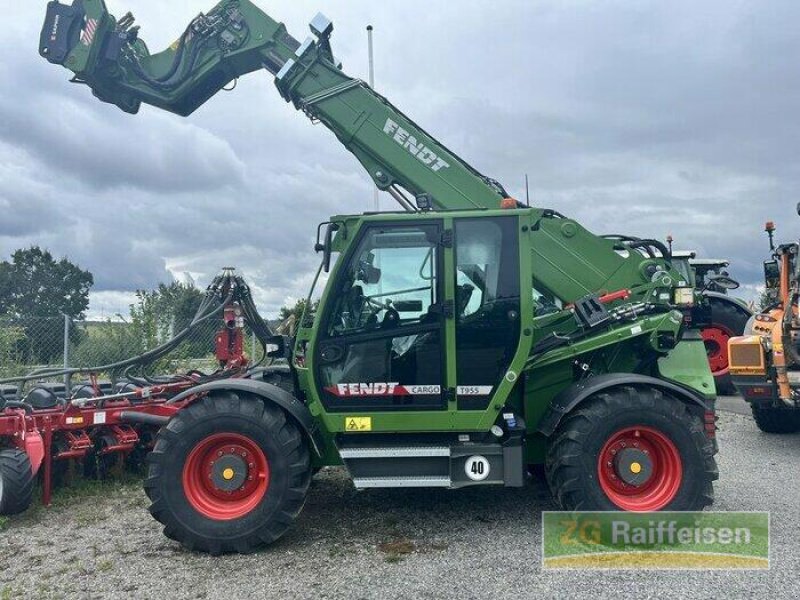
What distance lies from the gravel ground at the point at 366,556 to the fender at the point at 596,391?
2.78ft

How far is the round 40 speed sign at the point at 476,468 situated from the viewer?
15.2 ft

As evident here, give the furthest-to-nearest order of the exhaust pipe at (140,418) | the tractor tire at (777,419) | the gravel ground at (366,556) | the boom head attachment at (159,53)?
the tractor tire at (777,419)
the boom head attachment at (159,53)
the exhaust pipe at (140,418)
the gravel ground at (366,556)

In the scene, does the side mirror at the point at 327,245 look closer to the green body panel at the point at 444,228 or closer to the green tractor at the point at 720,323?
the green body panel at the point at 444,228

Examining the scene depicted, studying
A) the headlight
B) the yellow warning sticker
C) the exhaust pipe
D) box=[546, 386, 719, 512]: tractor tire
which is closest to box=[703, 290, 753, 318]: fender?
the headlight

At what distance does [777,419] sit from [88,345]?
988cm

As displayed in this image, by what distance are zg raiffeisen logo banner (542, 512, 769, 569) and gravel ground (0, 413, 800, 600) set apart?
0.12 metres

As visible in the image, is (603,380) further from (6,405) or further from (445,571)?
(6,405)

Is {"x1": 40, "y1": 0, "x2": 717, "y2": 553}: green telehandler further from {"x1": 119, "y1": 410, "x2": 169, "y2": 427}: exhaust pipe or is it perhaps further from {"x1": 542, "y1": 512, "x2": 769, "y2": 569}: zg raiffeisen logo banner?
{"x1": 119, "y1": 410, "x2": 169, "y2": 427}: exhaust pipe

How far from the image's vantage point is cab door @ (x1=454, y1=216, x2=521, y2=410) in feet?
15.2

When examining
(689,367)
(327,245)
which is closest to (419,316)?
(327,245)

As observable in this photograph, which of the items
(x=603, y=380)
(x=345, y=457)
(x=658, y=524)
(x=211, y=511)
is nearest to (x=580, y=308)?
(x=603, y=380)

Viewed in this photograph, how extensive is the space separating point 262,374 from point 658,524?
3317mm

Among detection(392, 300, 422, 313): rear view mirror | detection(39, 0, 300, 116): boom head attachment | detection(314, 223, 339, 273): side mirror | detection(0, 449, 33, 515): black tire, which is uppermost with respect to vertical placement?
detection(39, 0, 300, 116): boom head attachment

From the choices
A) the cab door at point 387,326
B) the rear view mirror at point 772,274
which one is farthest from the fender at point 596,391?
the rear view mirror at point 772,274
